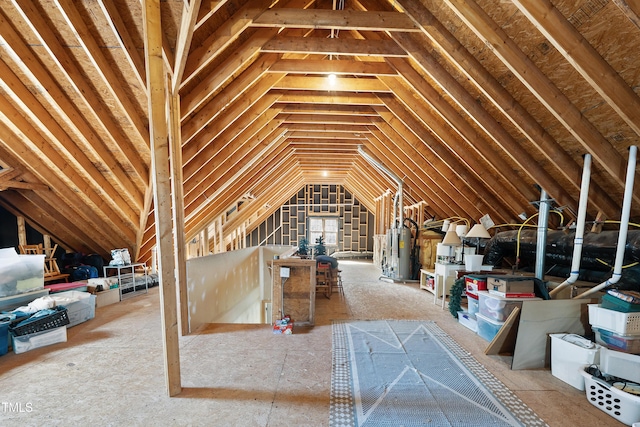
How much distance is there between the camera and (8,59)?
7.93ft

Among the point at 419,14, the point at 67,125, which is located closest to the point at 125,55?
the point at 67,125

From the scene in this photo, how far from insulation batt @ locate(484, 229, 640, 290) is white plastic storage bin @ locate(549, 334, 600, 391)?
112cm

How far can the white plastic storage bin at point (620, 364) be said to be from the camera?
1.92 metres

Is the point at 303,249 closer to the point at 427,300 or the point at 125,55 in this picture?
the point at 427,300

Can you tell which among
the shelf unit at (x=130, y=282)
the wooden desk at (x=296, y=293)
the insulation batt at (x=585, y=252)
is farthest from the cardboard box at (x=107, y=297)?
the insulation batt at (x=585, y=252)

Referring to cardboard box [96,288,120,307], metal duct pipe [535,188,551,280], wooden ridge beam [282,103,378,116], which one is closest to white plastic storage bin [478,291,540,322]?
metal duct pipe [535,188,551,280]

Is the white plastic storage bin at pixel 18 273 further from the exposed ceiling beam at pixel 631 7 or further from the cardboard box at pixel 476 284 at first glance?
the exposed ceiling beam at pixel 631 7

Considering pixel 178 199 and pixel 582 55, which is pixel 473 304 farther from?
pixel 178 199

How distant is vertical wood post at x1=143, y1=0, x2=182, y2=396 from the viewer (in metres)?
1.87

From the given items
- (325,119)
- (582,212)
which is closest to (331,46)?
(325,119)

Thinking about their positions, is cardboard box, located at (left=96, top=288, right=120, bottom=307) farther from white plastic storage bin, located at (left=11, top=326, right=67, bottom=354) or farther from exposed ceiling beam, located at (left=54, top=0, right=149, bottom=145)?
exposed ceiling beam, located at (left=54, top=0, right=149, bottom=145)

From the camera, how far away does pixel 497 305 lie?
2861 millimetres

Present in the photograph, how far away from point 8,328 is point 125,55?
3.05 m

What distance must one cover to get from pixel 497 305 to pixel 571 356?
70 centimetres
